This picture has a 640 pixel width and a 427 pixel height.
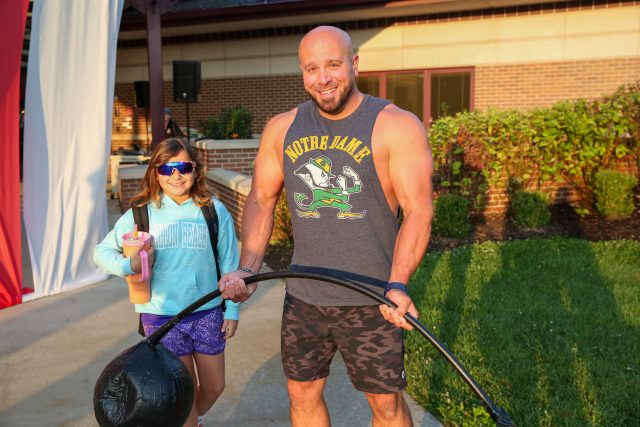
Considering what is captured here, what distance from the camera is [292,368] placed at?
2848 millimetres

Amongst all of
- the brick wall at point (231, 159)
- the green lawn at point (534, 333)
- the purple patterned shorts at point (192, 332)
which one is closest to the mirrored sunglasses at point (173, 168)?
the purple patterned shorts at point (192, 332)

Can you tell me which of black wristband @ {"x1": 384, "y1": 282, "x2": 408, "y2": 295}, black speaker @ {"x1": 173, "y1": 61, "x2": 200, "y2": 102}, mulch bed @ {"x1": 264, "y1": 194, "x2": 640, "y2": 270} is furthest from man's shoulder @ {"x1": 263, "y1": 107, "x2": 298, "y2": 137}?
black speaker @ {"x1": 173, "y1": 61, "x2": 200, "y2": 102}

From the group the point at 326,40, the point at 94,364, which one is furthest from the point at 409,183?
the point at 94,364

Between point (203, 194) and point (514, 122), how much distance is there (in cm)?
664

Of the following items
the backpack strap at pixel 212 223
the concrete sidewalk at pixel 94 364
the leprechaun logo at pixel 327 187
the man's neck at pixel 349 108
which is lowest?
the concrete sidewalk at pixel 94 364

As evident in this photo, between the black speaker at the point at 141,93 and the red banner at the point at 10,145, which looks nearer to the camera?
the red banner at the point at 10,145

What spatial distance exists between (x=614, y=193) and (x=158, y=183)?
7.22m

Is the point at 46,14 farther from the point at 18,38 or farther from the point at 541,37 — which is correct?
the point at 541,37

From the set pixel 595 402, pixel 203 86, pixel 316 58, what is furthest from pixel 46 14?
pixel 203 86

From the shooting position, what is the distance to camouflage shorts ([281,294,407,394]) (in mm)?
2705

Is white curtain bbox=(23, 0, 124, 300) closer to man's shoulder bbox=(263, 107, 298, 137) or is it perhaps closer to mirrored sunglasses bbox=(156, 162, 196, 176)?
mirrored sunglasses bbox=(156, 162, 196, 176)

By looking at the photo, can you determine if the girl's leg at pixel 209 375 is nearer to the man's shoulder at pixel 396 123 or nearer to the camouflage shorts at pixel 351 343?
the camouflage shorts at pixel 351 343

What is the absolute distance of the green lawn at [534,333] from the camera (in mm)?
3709

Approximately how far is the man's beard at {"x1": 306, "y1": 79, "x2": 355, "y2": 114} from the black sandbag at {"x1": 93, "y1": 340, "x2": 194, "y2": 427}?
114cm
